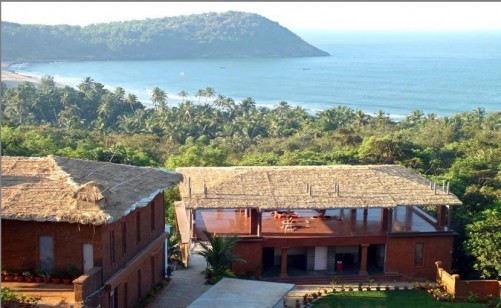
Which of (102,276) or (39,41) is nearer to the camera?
(102,276)

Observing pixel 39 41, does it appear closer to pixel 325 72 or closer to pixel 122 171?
pixel 325 72

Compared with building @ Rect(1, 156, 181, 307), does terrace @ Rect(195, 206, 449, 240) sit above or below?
below

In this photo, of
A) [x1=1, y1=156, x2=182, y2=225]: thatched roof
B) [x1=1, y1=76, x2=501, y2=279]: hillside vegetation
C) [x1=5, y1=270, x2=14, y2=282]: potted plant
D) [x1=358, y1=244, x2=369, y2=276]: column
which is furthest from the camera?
[x1=1, y1=76, x2=501, y2=279]: hillside vegetation

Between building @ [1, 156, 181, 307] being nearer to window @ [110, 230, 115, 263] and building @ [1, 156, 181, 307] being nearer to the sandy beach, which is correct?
window @ [110, 230, 115, 263]

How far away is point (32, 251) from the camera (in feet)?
57.9

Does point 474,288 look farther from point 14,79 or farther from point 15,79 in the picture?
point 14,79

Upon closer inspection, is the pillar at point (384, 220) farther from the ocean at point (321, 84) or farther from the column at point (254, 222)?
the ocean at point (321, 84)

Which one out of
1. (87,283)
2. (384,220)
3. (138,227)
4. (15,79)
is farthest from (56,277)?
(15,79)

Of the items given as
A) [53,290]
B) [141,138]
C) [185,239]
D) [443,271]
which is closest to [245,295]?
[53,290]

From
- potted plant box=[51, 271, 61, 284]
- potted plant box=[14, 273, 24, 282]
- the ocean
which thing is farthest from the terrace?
the ocean

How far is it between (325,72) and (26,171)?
18060cm

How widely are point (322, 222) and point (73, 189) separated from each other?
12721 millimetres

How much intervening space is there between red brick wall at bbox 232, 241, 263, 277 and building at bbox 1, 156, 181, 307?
5.77 meters

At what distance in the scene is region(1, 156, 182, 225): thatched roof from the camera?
1688 centimetres
